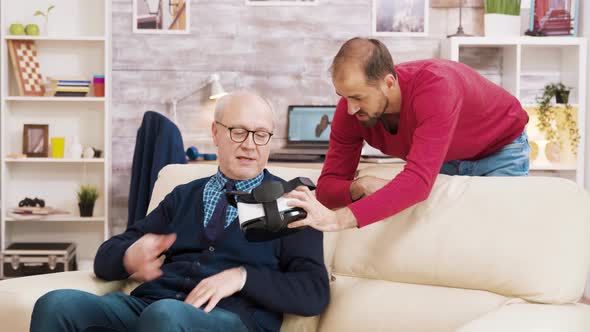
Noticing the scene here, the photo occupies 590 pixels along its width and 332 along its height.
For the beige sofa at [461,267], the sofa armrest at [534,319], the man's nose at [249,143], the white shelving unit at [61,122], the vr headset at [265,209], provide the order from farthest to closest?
the white shelving unit at [61,122] → the man's nose at [249,143] → the beige sofa at [461,267] → the vr headset at [265,209] → the sofa armrest at [534,319]

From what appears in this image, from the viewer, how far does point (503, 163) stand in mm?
2291

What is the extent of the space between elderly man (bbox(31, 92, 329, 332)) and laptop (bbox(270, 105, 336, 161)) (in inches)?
Result: 94.2

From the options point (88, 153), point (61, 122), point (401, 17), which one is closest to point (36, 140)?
point (61, 122)

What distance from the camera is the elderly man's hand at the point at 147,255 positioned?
6.51 feet

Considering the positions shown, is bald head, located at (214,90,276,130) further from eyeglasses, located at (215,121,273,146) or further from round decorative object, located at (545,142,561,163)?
round decorative object, located at (545,142,561,163)

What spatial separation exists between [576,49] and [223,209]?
125 inches

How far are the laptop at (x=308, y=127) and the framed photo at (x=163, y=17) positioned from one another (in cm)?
89

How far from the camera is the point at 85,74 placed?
184 inches

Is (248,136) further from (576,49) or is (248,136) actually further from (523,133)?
(576,49)

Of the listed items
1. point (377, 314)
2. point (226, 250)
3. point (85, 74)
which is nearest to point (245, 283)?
point (226, 250)

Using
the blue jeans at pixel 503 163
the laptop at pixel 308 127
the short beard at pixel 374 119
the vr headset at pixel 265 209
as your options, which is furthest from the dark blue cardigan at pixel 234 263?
the laptop at pixel 308 127

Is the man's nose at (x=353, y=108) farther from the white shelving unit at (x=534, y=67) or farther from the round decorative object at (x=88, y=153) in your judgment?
the round decorative object at (x=88, y=153)

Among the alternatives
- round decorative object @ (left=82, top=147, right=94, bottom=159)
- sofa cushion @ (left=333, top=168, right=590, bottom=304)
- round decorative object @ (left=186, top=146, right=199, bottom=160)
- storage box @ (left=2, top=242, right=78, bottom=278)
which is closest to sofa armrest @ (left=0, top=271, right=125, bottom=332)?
sofa cushion @ (left=333, top=168, right=590, bottom=304)

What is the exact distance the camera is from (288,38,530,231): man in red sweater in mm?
1845
